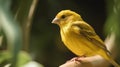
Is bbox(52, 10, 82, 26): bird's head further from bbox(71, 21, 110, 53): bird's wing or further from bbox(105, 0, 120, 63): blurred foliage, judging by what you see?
bbox(105, 0, 120, 63): blurred foliage

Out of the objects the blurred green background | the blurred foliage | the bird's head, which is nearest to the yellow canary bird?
the bird's head

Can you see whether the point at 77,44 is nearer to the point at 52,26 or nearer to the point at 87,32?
the point at 87,32

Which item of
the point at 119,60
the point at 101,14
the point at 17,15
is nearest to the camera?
the point at 17,15

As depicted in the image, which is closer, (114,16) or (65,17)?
(114,16)

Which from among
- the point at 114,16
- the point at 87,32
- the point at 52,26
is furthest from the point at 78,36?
the point at 114,16

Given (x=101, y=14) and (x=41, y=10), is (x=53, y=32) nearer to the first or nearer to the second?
(x=41, y=10)

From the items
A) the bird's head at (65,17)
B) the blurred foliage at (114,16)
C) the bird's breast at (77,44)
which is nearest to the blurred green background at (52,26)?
the bird's head at (65,17)

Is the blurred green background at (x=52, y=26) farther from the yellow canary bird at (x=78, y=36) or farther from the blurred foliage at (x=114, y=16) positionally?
the blurred foliage at (x=114, y=16)

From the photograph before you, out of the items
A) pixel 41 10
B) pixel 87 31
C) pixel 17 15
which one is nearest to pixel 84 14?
pixel 41 10

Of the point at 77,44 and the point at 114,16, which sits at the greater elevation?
the point at 77,44
